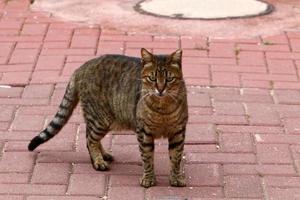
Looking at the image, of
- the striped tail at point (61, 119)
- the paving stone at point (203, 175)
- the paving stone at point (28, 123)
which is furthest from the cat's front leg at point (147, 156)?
the paving stone at point (28, 123)

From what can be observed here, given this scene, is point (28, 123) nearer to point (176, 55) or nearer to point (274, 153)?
point (176, 55)

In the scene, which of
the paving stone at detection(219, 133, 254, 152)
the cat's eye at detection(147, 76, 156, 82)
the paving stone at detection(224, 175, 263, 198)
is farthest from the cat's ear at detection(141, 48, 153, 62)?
the paving stone at detection(219, 133, 254, 152)

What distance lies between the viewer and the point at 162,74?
Result: 5.18 m

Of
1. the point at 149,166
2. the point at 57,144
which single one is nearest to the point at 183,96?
the point at 149,166

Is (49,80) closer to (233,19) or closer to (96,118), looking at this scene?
(96,118)

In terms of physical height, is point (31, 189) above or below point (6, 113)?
above

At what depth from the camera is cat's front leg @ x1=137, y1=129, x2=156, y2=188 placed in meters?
5.42

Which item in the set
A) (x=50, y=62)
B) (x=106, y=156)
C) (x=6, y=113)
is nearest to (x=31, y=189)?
(x=106, y=156)

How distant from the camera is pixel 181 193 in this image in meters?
5.44

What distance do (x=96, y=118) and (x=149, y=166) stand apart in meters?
0.51

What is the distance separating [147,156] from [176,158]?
19cm

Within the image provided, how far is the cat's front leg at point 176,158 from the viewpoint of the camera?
5457 millimetres

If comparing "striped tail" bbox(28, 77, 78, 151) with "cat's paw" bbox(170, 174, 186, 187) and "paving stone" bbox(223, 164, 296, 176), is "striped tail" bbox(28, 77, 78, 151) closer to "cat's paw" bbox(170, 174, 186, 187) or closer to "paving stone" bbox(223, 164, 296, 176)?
"cat's paw" bbox(170, 174, 186, 187)

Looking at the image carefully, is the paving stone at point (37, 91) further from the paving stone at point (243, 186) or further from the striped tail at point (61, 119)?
the paving stone at point (243, 186)
